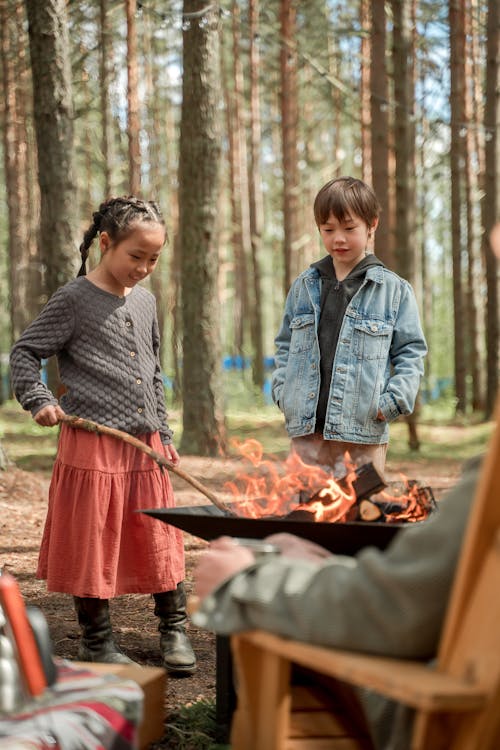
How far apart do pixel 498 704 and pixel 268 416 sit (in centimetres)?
1538

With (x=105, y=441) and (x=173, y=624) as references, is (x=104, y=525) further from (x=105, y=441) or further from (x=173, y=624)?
(x=173, y=624)

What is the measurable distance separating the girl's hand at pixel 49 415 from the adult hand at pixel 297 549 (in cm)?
134

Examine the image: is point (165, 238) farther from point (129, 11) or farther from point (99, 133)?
point (99, 133)

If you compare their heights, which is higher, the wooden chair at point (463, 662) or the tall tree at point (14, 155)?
the tall tree at point (14, 155)

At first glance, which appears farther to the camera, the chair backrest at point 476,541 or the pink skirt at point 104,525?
the pink skirt at point 104,525

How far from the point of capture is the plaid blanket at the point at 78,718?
2195mm

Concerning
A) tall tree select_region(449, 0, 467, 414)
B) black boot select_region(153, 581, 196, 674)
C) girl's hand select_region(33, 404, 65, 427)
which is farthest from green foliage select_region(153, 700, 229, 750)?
tall tree select_region(449, 0, 467, 414)

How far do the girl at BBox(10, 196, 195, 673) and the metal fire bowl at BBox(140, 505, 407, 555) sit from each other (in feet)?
2.62

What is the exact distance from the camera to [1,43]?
60.3 feet

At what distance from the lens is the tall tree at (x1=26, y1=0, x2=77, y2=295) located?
8.66 metres

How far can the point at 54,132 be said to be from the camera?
29.5 feet

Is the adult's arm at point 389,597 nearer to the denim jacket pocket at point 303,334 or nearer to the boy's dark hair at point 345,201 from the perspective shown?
the boy's dark hair at point 345,201

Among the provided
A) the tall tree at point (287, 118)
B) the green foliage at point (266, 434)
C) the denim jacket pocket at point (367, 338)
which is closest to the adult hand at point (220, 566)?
the denim jacket pocket at point (367, 338)

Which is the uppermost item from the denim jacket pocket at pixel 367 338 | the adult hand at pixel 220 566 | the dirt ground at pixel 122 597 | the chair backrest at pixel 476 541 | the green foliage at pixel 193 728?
the denim jacket pocket at pixel 367 338
